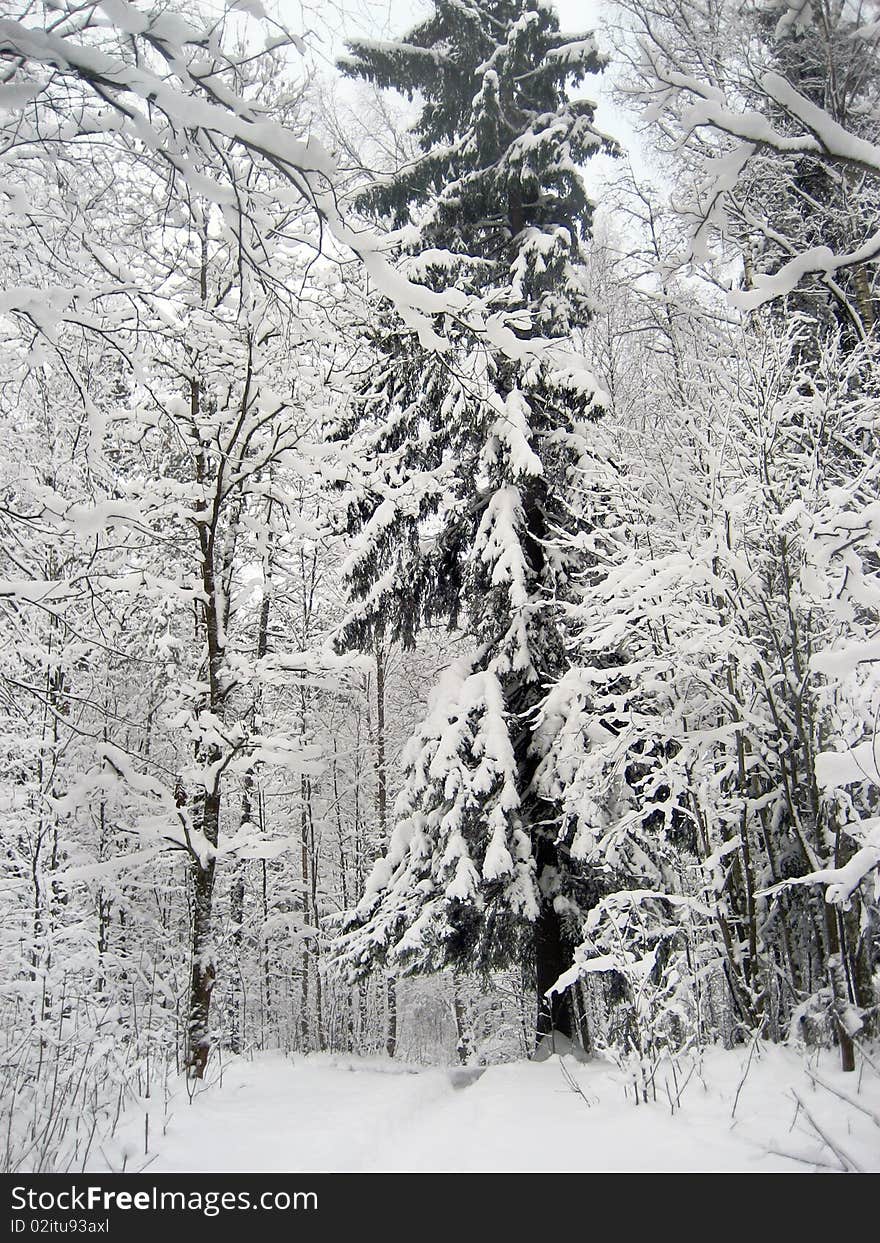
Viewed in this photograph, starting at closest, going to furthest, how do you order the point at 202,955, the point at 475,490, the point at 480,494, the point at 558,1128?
the point at 558,1128 → the point at 202,955 → the point at 480,494 → the point at 475,490

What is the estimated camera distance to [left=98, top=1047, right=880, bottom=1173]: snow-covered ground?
3088 millimetres

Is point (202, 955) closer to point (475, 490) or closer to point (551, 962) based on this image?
point (551, 962)

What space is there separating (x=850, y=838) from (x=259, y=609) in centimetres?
1224

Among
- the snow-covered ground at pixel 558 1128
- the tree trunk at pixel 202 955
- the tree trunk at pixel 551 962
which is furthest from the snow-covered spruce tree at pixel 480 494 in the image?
the snow-covered ground at pixel 558 1128

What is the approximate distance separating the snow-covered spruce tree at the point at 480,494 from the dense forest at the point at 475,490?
2.4 inches

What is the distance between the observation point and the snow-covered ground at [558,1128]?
309 centimetres

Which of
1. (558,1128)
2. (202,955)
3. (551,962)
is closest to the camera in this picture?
(558,1128)

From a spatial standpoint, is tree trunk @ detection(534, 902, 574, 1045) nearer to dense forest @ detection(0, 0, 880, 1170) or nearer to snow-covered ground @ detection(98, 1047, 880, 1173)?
dense forest @ detection(0, 0, 880, 1170)

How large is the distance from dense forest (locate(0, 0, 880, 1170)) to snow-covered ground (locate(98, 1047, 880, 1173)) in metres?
0.28

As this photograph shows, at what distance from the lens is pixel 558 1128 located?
3.96 m

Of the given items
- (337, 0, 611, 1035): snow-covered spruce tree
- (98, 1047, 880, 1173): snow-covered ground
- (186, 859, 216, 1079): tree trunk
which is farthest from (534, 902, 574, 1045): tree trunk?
(186, 859, 216, 1079): tree trunk

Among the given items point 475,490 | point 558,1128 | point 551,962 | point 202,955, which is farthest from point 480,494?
point 558,1128

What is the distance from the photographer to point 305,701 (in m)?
16.0

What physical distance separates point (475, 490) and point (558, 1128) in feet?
22.0
